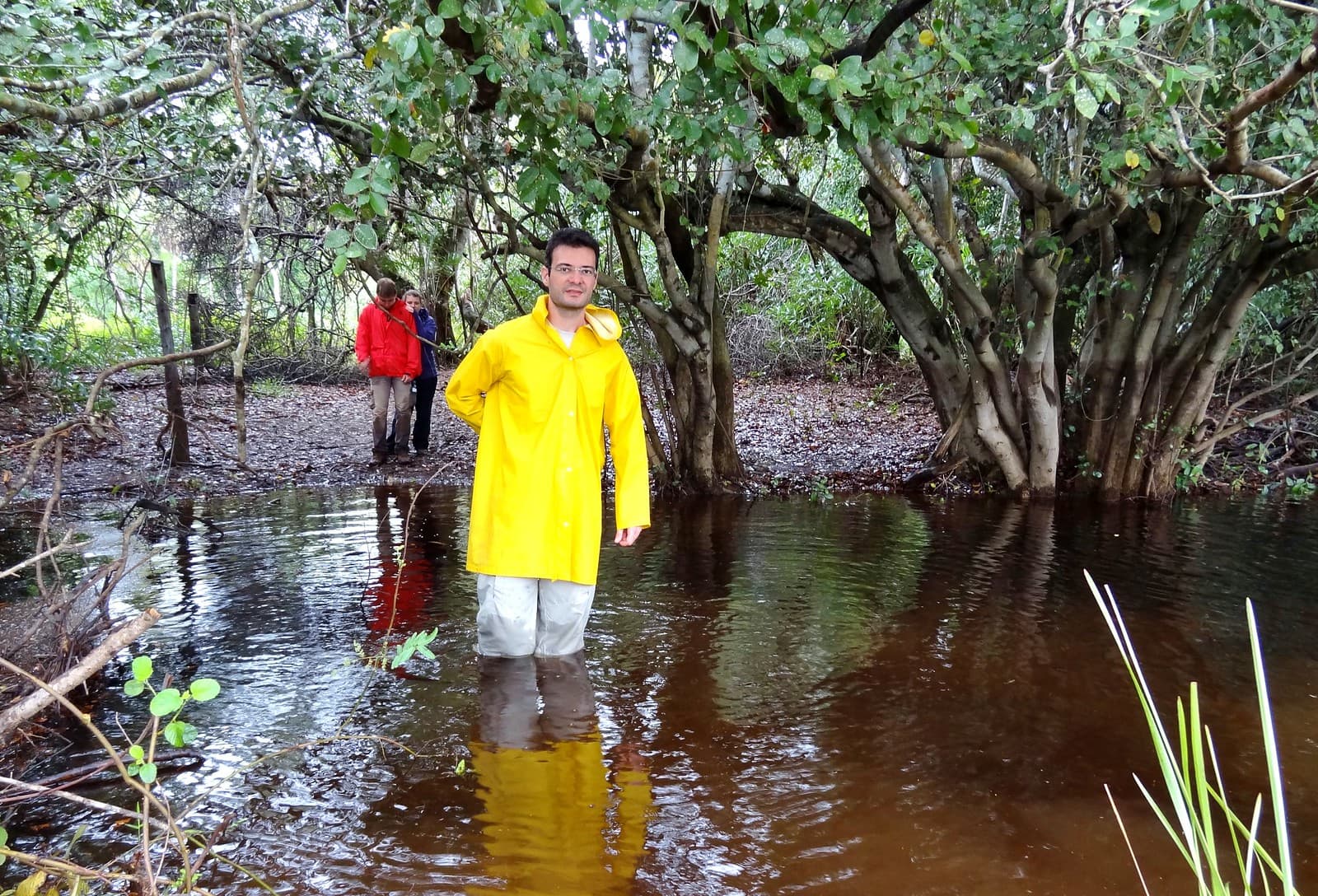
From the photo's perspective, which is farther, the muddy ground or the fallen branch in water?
the muddy ground

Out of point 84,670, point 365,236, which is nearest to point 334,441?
point 365,236

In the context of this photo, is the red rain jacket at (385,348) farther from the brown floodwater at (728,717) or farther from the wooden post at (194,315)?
the brown floodwater at (728,717)

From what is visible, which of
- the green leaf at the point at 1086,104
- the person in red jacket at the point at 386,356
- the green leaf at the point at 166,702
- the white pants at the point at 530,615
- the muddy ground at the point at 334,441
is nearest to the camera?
the green leaf at the point at 166,702

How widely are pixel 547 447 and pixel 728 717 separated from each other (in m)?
1.38

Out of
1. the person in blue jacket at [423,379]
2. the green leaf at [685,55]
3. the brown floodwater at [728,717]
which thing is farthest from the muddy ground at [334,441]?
the green leaf at [685,55]

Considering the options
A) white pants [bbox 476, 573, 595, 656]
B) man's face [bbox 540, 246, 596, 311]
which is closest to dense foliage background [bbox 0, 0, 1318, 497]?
man's face [bbox 540, 246, 596, 311]

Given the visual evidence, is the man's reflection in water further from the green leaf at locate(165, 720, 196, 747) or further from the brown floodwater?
the green leaf at locate(165, 720, 196, 747)

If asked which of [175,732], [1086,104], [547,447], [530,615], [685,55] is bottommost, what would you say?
[530,615]

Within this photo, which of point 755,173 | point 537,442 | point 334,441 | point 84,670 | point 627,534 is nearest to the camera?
point 84,670

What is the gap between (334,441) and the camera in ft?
36.7

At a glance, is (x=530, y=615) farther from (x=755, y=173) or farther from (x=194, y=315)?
(x=194, y=315)

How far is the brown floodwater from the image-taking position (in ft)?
9.32

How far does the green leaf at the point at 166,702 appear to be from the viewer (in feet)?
6.52

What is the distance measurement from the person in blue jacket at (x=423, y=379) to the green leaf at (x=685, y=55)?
21.1 ft
